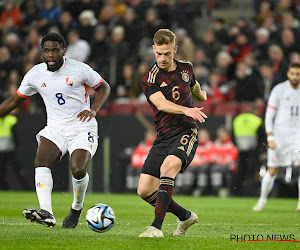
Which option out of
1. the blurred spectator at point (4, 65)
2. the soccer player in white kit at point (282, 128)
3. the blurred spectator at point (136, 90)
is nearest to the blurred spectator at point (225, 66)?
the blurred spectator at point (136, 90)

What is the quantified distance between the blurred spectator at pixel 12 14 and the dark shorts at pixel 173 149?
14.4 metres

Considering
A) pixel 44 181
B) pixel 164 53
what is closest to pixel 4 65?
pixel 44 181

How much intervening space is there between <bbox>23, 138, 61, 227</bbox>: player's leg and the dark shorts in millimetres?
1078

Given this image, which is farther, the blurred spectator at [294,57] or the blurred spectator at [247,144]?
the blurred spectator at [294,57]

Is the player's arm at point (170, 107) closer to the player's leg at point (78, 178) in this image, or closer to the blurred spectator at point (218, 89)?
the player's leg at point (78, 178)

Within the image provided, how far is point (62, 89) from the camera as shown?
8898 mm

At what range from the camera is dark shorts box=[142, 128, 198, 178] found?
7930 millimetres

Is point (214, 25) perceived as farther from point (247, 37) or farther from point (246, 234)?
point (246, 234)

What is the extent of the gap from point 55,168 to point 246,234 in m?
10.4

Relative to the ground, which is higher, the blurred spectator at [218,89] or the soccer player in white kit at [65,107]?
the blurred spectator at [218,89]

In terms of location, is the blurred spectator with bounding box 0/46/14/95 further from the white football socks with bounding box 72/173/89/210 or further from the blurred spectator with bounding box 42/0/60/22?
the white football socks with bounding box 72/173/89/210

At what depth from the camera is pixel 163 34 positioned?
7820mm

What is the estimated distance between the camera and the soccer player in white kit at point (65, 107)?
28.6ft

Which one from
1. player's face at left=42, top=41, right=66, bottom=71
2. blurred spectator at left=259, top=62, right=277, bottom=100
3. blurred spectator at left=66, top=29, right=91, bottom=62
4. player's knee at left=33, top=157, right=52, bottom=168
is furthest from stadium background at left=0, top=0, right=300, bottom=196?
player's knee at left=33, top=157, right=52, bottom=168
